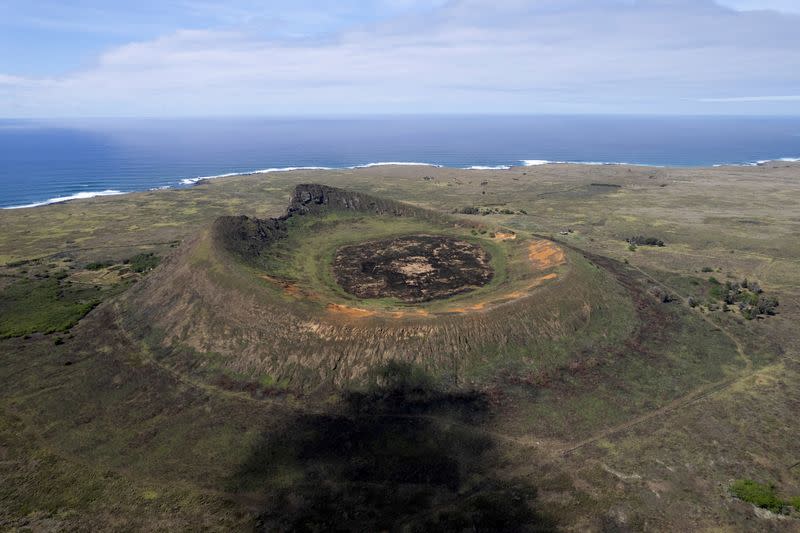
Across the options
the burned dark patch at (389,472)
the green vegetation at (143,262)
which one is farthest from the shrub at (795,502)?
the green vegetation at (143,262)

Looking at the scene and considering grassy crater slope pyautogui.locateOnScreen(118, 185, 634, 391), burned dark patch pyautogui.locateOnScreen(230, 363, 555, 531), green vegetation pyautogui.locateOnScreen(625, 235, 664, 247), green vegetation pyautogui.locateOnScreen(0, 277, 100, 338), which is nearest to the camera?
burned dark patch pyautogui.locateOnScreen(230, 363, 555, 531)

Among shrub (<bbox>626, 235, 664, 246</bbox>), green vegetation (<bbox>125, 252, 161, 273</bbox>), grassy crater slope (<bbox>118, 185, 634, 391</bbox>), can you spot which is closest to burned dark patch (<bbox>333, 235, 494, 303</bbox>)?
grassy crater slope (<bbox>118, 185, 634, 391</bbox>)

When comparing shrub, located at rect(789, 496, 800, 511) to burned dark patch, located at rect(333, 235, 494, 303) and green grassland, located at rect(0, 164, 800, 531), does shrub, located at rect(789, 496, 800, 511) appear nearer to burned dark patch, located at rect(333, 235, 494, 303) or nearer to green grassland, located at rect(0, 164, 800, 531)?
green grassland, located at rect(0, 164, 800, 531)

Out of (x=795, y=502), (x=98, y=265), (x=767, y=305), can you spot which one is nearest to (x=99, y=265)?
(x=98, y=265)

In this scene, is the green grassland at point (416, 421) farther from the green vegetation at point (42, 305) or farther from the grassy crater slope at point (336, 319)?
the green vegetation at point (42, 305)

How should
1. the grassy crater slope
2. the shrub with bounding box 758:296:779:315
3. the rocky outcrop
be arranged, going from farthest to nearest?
1. the rocky outcrop
2. the shrub with bounding box 758:296:779:315
3. the grassy crater slope

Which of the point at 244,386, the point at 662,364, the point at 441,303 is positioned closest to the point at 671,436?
the point at 662,364

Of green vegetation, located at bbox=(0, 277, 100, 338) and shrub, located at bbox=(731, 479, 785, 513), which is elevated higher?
green vegetation, located at bbox=(0, 277, 100, 338)
